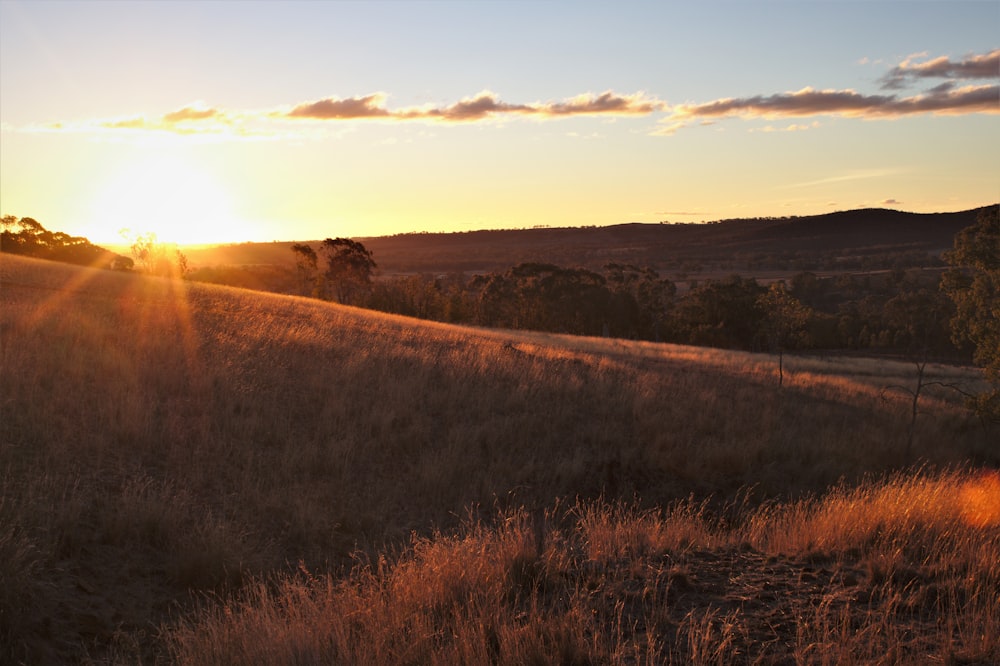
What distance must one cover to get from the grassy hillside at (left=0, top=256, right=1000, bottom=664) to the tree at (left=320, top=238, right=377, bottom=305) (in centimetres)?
4718

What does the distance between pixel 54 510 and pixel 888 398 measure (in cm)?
2277

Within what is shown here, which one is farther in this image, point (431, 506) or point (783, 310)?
point (783, 310)

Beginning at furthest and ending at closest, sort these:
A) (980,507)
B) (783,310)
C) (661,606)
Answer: (783,310) → (980,507) → (661,606)

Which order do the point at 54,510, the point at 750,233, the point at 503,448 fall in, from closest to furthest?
the point at 54,510, the point at 503,448, the point at 750,233

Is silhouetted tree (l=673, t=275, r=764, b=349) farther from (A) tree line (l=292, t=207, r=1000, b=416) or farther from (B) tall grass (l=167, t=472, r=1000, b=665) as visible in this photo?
(B) tall grass (l=167, t=472, r=1000, b=665)

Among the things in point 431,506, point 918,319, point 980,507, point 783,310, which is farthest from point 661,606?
point 918,319

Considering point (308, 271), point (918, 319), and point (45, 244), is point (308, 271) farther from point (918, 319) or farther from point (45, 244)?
point (918, 319)

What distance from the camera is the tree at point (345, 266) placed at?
66.7 m

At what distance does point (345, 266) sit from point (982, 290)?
5665cm

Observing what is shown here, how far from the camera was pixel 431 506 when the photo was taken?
9875 millimetres

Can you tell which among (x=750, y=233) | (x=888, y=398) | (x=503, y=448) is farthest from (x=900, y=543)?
(x=750, y=233)

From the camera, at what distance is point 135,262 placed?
197ft

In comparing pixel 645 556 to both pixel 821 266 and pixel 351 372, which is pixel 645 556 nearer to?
pixel 351 372

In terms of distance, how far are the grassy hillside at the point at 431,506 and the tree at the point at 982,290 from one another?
2069mm
